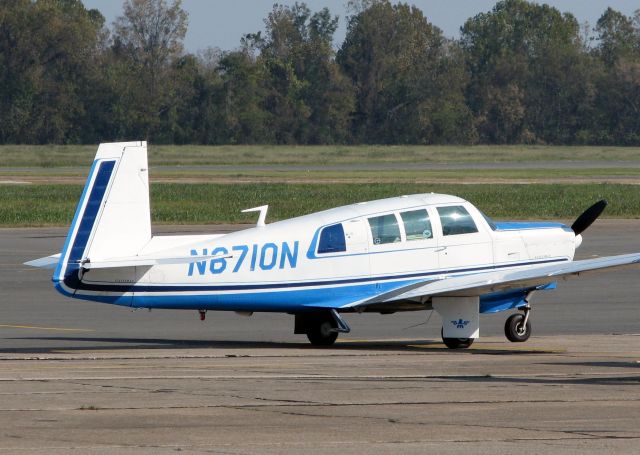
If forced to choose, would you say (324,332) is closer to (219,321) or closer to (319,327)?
(319,327)

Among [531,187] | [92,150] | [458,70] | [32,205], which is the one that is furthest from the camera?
[458,70]

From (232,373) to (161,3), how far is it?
134 meters

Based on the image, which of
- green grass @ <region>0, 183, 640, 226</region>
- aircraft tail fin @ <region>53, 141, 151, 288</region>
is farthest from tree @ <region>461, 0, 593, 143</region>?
aircraft tail fin @ <region>53, 141, 151, 288</region>

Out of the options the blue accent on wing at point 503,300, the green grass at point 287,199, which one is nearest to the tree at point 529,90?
the green grass at point 287,199

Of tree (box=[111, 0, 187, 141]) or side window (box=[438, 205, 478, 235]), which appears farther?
tree (box=[111, 0, 187, 141])

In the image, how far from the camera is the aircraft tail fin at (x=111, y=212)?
1543 centimetres

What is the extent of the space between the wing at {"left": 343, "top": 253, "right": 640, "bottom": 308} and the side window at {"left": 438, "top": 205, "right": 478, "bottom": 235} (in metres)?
0.63

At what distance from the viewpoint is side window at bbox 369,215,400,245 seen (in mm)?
16656

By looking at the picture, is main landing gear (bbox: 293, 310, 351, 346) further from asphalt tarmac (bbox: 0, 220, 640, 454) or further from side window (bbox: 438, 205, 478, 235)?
side window (bbox: 438, 205, 478, 235)

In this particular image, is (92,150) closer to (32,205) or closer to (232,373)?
(32,205)

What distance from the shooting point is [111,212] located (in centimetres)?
1567

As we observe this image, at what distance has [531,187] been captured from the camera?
5944 cm

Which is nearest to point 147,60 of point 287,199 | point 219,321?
point 287,199

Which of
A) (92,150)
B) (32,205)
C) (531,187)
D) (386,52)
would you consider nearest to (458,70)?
(386,52)
